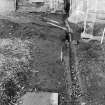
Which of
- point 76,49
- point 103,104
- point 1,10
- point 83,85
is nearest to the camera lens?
point 103,104

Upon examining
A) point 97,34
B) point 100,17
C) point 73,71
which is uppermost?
point 100,17

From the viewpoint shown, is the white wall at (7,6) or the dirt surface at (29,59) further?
the white wall at (7,6)

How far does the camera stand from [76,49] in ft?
22.7

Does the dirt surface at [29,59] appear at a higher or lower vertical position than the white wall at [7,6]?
lower

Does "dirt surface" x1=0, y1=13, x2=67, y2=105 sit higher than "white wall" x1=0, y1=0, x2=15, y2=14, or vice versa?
"white wall" x1=0, y1=0, x2=15, y2=14

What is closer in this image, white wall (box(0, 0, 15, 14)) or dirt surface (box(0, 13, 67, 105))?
dirt surface (box(0, 13, 67, 105))

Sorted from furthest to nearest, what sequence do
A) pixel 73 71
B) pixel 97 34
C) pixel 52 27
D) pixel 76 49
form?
1. pixel 52 27
2. pixel 97 34
3. pixel 76 49
4. pixel 73 71

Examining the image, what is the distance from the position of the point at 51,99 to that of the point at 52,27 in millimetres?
3865

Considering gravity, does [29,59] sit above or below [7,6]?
below

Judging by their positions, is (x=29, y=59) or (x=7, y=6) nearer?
(x=29, y=59)

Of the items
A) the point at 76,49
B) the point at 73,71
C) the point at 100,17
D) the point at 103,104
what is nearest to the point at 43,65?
the point at 73,71

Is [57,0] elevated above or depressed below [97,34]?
above

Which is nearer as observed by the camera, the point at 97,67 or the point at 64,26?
the point at 97,67

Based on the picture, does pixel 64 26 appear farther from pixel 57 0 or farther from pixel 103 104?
pixel 103 104
